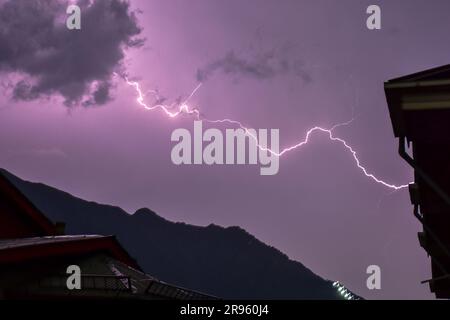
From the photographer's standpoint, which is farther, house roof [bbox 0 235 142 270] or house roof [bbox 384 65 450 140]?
house roof [bbox 0 235 142 270]

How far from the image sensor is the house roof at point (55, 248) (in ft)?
34.3

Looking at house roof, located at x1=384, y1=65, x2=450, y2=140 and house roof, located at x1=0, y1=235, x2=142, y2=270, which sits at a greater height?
house roof, located at x1=384, y1=65, x2=450, y2=140

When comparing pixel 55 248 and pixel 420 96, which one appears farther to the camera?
pixel 55 248

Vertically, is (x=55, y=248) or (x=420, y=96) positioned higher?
(x=420, y=96)

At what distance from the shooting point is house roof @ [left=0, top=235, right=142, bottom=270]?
10.5 m

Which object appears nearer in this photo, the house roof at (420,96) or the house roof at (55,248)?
the house roof at (420,96)

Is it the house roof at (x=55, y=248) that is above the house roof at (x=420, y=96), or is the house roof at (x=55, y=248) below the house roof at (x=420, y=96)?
below

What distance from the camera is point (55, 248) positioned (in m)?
11.7
